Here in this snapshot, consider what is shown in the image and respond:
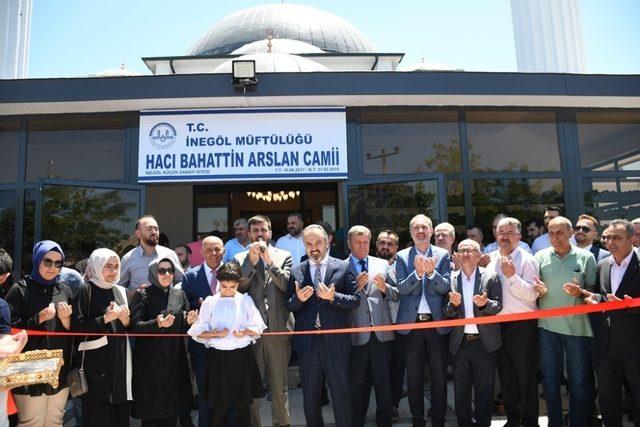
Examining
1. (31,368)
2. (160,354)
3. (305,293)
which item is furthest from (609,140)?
(31,368)

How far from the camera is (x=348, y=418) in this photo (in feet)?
13.4

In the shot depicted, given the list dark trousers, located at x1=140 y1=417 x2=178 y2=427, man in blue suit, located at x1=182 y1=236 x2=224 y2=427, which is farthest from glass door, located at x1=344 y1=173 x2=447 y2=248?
dark trousers, located at x1=140 y1=417 x2=178 y2=427

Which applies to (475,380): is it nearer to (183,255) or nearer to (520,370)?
(520,370)

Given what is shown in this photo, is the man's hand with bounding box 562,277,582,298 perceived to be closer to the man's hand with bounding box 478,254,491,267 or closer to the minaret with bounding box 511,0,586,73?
the man's hand with bounding box 478,254,491,267

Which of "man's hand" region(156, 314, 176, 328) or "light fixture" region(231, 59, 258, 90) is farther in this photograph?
"light fixture" region(231, 59, 258, 90)

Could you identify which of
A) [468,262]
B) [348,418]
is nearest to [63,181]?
[348,418]

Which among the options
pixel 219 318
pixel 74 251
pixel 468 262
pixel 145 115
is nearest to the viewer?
pixel 219 318

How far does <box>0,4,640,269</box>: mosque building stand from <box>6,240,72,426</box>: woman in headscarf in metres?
3.30

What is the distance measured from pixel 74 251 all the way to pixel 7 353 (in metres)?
4.22

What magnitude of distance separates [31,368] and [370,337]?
270cm

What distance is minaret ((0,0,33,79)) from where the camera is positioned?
47.9 ft

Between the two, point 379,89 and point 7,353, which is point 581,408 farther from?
point 379,89

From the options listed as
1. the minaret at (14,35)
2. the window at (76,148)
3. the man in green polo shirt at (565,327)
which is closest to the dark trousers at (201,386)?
the man in green polo shirt at (565,327)

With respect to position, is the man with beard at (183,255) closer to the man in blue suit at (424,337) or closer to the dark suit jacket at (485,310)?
the man in blue suit at (424,337)
